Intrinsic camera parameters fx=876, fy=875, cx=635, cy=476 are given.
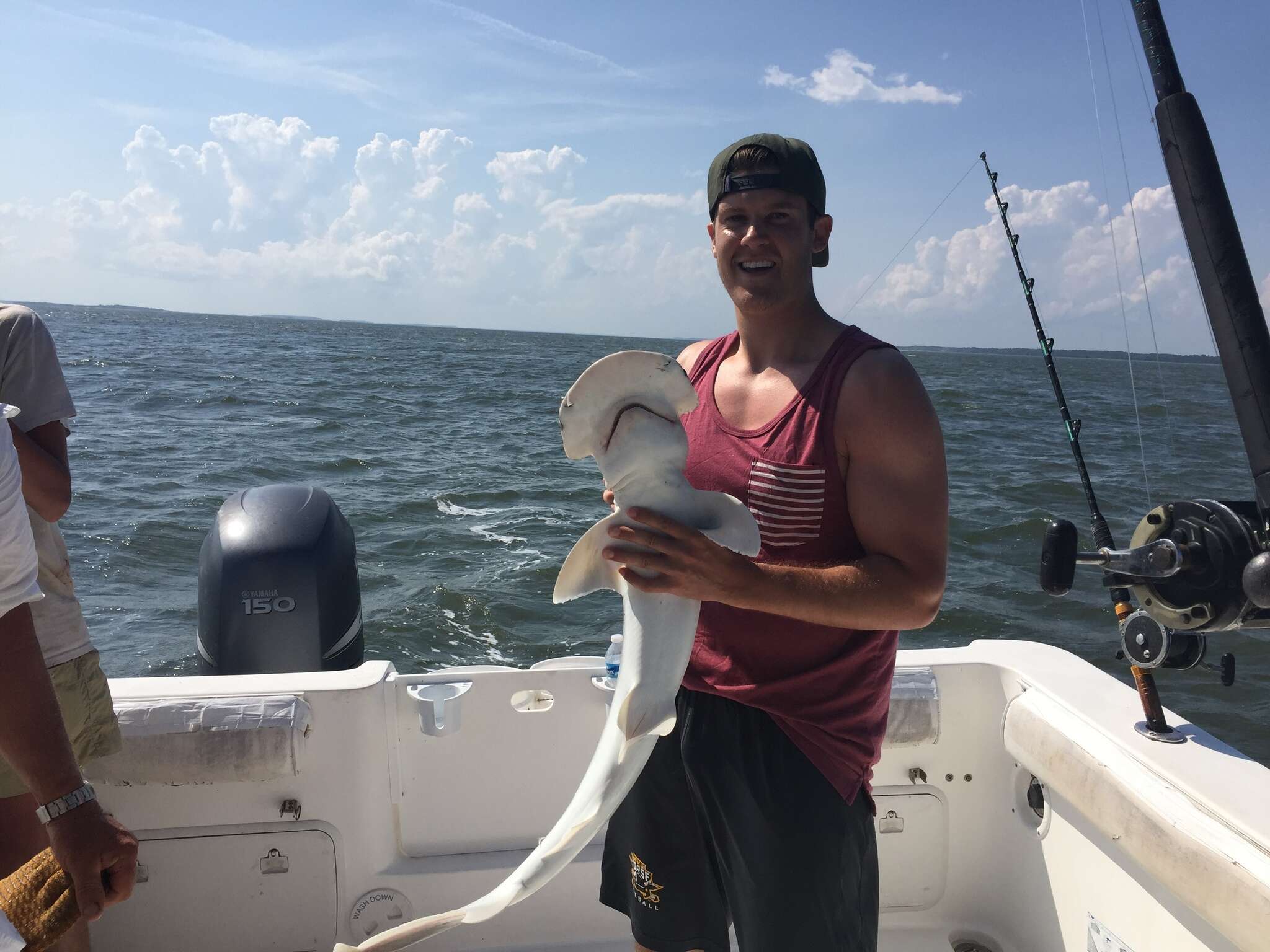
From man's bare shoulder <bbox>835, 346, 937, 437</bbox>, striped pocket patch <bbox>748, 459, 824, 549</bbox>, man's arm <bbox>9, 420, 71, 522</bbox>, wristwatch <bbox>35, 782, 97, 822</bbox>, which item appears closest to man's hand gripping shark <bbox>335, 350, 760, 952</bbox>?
striped pocket patch <bbox>748, 459, 824, 549</bbox>

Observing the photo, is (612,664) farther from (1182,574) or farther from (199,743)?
(1182,574)

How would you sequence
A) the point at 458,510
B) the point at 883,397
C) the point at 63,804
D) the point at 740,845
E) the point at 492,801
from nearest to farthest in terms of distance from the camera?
the point at 63,804
the point at 883,397
the point at 740,845
the point at 492,801
the point at 458,510

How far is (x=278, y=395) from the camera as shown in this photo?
82.7 feet

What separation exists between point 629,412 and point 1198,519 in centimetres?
156

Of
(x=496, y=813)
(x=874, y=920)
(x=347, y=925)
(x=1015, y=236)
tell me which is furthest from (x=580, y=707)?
(x=1015, y=236)

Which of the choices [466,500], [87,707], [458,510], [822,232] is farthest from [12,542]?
[466,500]

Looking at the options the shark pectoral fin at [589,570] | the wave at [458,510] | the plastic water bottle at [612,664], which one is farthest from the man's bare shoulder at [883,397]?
the wave at [458,510]

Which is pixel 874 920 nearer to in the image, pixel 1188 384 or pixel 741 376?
pixel 741 376

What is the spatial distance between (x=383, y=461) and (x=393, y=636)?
853cm

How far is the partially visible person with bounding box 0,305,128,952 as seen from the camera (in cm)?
213

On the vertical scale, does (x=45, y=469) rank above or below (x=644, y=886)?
above

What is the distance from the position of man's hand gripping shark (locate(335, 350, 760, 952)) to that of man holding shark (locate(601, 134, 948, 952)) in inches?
2.3

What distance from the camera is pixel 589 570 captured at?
69.7 inches

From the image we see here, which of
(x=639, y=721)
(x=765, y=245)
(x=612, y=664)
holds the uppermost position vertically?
(x=765, y=245)
